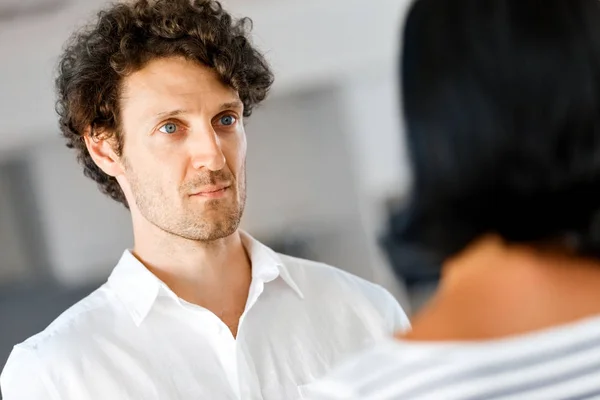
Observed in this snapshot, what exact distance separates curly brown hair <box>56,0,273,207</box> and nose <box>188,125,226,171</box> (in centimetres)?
12

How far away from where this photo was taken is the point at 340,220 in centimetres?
419

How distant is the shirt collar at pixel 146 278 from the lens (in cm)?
145

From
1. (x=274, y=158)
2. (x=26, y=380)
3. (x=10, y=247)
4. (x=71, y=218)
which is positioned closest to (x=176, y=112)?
(x=26, y=380)

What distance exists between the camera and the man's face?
1.48 metres

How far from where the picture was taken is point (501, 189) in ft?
2.38

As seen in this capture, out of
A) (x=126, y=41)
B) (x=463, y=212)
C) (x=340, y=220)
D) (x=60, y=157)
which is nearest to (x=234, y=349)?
(x=126, y=41)

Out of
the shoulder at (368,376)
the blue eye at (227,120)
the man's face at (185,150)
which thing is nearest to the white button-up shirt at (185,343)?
the man's face at (185,150)

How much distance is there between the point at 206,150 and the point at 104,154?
25 cm

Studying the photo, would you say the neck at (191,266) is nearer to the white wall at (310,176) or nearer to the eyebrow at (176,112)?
the eyebrow at (176,112)

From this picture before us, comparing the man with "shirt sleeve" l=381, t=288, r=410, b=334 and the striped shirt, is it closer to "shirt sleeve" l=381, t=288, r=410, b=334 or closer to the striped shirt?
"shirt sleeve" l=381, t=288, r=410, b=334

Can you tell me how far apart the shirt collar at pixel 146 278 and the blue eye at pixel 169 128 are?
0.22m

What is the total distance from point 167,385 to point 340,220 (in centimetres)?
282

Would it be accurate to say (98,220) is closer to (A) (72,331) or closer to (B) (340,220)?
(B) (340,220)

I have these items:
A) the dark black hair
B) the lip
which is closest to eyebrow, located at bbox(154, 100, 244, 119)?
the lip
